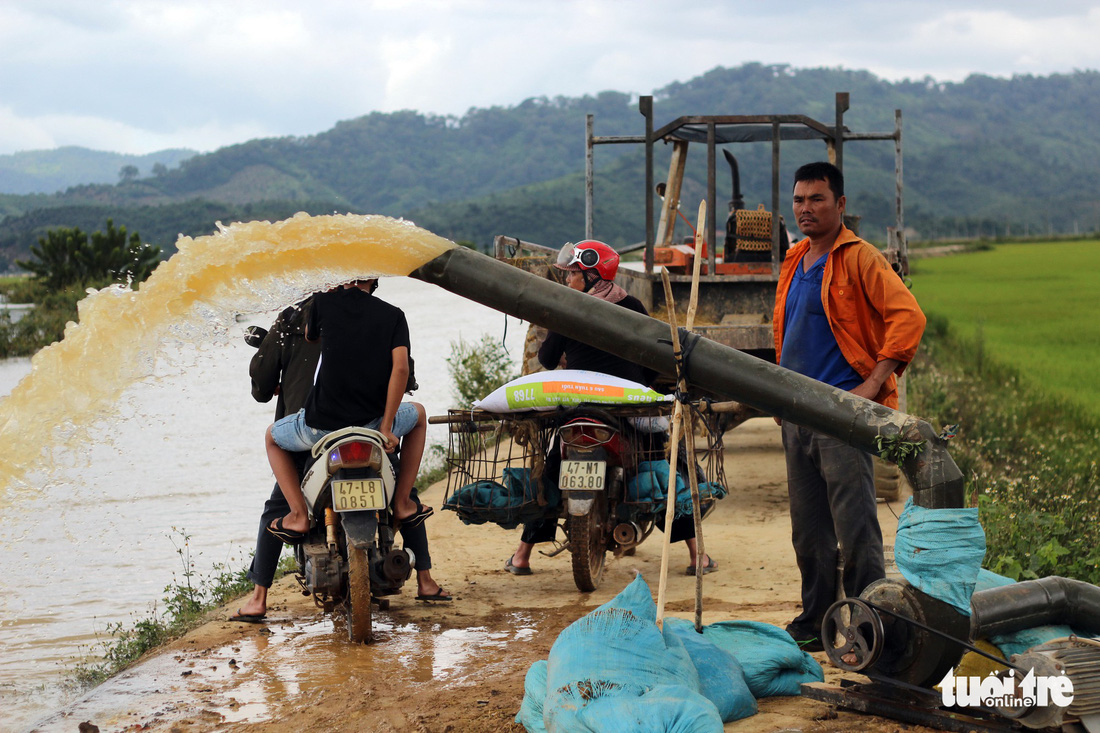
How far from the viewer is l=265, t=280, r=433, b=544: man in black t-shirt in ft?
17.0

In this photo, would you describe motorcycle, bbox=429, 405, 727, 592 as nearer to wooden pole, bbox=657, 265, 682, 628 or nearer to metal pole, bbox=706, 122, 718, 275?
wooden pole, bbox=657, 265, 682, 628

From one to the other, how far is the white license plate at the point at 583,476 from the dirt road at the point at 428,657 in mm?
654

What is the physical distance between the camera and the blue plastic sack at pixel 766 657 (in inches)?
154

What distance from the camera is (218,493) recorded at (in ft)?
32.7

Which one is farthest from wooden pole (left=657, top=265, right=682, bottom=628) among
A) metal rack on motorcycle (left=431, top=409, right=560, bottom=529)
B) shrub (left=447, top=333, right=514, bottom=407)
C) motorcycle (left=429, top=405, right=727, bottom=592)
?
shrub (left=447, top=333, right=514, bottom=407)

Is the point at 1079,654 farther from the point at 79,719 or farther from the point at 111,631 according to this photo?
the point at 111,631

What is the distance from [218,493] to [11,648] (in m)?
4.48

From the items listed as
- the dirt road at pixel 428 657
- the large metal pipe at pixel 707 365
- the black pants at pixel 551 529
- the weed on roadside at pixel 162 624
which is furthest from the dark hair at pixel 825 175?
the weed on roadside at pixel 162 624

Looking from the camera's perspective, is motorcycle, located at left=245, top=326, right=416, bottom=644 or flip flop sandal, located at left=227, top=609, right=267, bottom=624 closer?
motorcycle, located at left=245, top=326, right=416, bottom=644

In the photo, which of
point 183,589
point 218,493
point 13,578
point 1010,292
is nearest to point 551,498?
point 183,589

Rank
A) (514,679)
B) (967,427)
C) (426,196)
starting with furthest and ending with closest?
1. (426,196)
2. (967,427)
3. (514,679)

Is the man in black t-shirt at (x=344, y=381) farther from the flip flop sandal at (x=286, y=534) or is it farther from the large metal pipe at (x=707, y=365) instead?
the large metal pipe at (x=707, y=365)

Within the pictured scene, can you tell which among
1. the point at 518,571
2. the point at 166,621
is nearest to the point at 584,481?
the point at 518,571

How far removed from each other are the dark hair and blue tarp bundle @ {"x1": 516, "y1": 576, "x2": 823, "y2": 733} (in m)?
1.82
